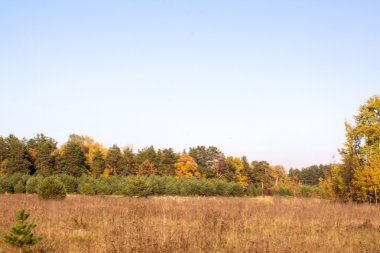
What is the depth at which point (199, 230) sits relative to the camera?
372 inches

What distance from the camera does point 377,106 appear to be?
27.6 meters

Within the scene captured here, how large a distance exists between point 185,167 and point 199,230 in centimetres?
5291

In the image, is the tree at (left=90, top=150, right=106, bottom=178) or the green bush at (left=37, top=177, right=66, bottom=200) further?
the tree at (left=90, top=150, right=106, bottom=178)

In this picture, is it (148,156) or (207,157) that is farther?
(207,157)

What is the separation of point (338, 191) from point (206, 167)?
144 feet

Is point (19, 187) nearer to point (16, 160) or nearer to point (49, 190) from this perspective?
point (16, 160)

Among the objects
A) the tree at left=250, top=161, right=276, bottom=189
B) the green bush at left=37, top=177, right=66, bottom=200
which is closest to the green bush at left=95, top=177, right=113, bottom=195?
the green bush at left=37, top=177, right=66, bottom=200

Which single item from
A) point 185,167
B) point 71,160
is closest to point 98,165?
point 71,160

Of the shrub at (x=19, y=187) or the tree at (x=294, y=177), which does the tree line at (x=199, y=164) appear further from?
the tree at (x=294, y=177)

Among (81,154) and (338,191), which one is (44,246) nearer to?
(338,191)

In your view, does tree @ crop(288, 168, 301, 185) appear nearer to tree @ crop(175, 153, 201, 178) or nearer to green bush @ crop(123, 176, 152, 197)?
tree @ crop(175, 153, 201, 178)

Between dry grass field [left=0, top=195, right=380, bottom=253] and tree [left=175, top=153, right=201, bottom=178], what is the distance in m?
46.4

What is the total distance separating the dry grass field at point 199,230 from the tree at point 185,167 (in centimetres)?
4636

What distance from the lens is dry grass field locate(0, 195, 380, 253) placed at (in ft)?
24.4
